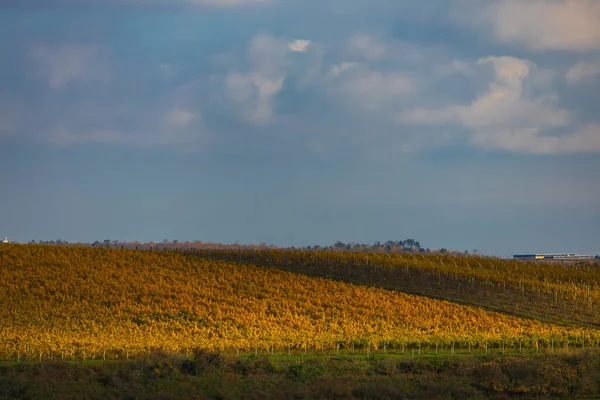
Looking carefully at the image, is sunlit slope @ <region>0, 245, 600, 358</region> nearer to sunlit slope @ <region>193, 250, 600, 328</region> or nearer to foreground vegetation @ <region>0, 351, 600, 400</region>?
sunlit slope @ <region>193, 250, 600, 328</region>

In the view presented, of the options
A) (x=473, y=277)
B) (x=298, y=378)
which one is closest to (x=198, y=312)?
(x=298, y=378)

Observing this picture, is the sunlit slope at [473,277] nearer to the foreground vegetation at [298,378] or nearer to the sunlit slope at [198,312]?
the sunlit slope at [198,312]

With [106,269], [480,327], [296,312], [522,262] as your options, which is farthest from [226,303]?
[522,262]

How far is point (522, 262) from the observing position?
95375mm

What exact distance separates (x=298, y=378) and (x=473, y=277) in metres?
43.4

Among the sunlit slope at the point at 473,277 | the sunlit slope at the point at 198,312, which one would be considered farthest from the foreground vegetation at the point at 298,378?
the sunlit slope at the point at 473,277

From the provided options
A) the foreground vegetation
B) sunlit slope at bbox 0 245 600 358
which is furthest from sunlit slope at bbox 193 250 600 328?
the foreground vegetation

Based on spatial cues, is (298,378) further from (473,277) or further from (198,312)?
(473,277)

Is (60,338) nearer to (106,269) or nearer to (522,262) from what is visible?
(106,269)

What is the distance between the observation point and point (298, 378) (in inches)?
1519

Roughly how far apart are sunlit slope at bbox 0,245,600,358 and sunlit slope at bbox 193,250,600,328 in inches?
198

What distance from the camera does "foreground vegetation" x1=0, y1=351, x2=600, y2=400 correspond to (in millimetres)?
35875

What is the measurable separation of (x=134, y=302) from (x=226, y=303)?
680cm

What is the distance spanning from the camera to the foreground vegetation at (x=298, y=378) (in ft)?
118
